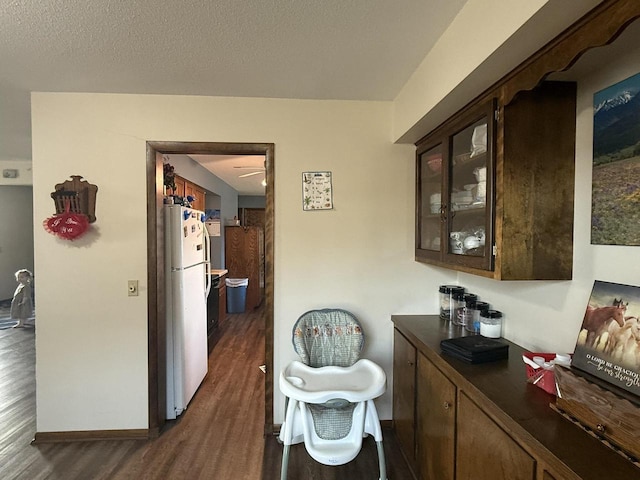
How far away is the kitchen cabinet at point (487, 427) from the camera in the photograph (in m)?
0.90

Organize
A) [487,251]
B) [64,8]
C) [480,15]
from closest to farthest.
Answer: [480,15] → [64,8] → [487,251]

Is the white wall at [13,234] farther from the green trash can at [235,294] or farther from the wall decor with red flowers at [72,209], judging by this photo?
the wall decor with red flowers at [72,209]

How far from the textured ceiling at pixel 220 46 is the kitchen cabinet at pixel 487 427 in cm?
155

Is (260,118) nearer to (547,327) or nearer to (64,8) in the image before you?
(64,8)

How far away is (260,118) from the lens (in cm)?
239

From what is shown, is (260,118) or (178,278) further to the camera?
(178,278)

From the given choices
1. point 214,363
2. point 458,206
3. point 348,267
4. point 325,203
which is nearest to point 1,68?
point 325,203

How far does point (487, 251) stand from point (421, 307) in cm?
103

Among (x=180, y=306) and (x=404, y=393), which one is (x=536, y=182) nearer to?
(x=404, y=393)

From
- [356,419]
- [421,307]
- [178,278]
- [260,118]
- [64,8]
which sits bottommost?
[356,419]

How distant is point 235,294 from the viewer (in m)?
5.89

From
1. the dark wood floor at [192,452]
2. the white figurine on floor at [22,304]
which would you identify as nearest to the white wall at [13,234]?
the white figurine on floor at [22,304]

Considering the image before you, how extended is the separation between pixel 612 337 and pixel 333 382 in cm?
130

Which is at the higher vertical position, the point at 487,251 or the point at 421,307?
the point at 487,251
